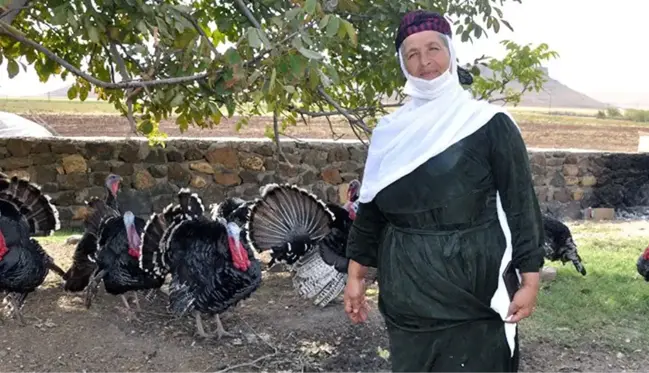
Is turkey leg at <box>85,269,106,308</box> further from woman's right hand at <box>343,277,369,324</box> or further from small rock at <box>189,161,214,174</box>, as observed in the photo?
small rock at <box>189,161,214,174</box>

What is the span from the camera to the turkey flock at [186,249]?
4547 mm

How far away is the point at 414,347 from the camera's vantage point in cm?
237

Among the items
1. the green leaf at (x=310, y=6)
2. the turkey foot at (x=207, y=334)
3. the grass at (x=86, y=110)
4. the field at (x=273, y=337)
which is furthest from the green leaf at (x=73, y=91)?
the grass at (x=86, y=110)

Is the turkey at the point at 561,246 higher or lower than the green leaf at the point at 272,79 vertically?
lower

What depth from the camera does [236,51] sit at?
2.98 metres

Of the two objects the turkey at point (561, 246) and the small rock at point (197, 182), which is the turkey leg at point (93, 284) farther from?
the turkey at point (561, 246)

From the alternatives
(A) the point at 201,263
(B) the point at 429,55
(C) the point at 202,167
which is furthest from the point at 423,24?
(C) the point at 202,167

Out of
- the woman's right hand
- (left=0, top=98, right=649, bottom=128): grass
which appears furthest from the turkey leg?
(left=0, top=98, right=649, bottom=128): grass

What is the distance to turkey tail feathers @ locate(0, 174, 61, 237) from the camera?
17.1 ft

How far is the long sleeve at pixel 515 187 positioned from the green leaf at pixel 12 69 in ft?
8.70

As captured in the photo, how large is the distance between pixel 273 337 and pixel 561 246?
128 inches

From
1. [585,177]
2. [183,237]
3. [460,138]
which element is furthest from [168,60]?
[585,177]

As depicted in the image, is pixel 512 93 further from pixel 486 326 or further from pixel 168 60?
pixel 486 326

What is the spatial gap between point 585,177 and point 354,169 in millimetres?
4146
